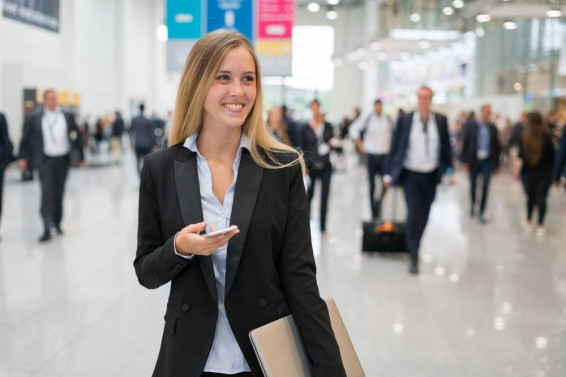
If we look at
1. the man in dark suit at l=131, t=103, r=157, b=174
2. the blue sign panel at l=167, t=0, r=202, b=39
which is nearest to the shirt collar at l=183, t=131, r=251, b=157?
the blue sign panel at l=167, t=0, r=202, b=39

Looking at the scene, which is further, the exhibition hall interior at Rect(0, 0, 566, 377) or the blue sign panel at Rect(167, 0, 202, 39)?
the blue sign panel at Rect(167, 0, 202, 39)

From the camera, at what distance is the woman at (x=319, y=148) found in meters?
8.86

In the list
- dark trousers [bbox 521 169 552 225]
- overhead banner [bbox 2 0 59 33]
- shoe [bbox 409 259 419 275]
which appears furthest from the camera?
overhead banner [bbox 2 0 59 33]

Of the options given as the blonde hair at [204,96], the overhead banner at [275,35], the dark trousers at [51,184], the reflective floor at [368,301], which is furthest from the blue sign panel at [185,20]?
the blonde hair at [204,96]

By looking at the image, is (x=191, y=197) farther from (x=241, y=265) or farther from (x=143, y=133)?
(x=143, y=133)

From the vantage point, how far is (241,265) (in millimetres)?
1823

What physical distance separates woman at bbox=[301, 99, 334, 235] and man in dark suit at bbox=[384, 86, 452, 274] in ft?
6.19

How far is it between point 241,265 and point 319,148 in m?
7.27

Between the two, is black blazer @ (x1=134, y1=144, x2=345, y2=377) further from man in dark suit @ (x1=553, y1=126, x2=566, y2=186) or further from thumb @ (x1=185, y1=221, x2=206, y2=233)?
man in dark suit @ (x1=553, y1=126, x2=566, y2=186)

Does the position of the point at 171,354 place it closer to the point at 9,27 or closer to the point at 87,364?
the point at 87,364

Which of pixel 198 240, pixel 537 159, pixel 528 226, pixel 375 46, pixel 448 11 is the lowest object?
pixel 528 226

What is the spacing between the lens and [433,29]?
70.5ft

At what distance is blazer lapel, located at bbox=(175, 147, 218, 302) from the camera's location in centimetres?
179

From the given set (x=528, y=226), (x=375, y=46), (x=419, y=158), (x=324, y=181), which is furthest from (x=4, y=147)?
(x=375, y=46)
